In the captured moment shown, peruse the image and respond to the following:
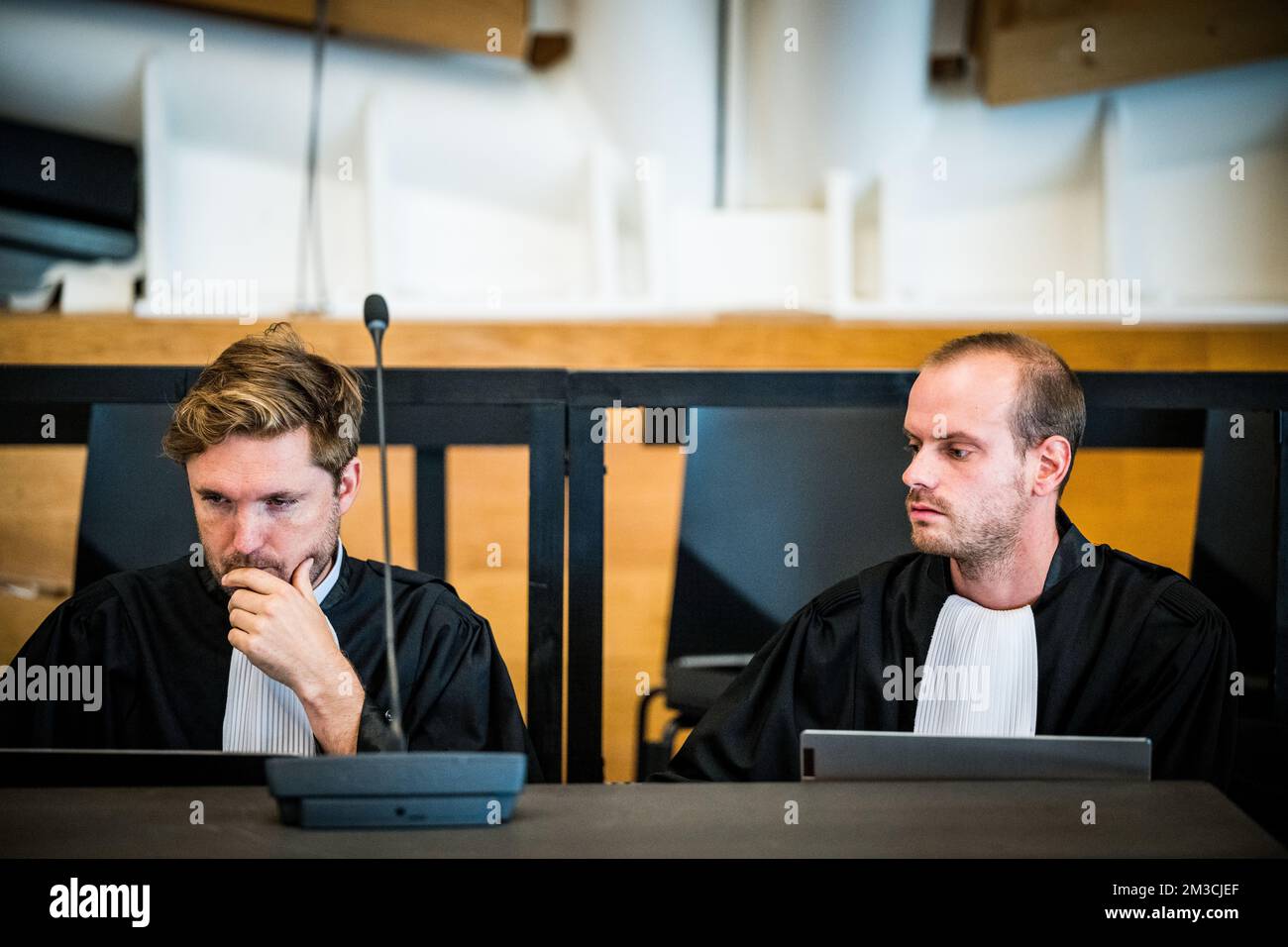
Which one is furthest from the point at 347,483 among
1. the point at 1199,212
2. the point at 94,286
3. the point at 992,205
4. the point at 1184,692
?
the point at 1199,212

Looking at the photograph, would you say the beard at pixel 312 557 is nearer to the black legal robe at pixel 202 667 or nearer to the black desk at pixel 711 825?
the black legal robe at pixel 202 667

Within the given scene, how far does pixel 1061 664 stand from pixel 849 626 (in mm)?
304

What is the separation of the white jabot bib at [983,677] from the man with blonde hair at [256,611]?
23.2 inches

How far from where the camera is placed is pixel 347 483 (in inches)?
72.4

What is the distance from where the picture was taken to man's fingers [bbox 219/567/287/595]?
1684 mm

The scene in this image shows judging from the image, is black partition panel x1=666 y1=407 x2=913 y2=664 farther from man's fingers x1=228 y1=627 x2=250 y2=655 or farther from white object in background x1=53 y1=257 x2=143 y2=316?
white object in background x1=53 y1=257 x2=143 y2=316

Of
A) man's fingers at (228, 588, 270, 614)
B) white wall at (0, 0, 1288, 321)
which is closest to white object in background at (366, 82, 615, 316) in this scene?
white wall at (0, 0, 1288, 321)

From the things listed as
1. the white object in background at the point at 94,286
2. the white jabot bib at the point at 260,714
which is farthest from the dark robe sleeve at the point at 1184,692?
the white object in background at the point at 94,286

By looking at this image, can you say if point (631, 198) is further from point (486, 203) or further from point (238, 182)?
point (238, 182)

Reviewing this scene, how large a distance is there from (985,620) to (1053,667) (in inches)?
4.5

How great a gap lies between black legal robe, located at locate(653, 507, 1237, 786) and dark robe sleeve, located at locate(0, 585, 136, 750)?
2.57 ft

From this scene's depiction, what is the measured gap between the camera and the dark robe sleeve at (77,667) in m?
1.77

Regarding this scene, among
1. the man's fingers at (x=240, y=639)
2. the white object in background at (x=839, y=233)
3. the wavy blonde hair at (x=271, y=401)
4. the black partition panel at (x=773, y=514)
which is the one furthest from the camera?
the white object in background at (x=839, y=233)
